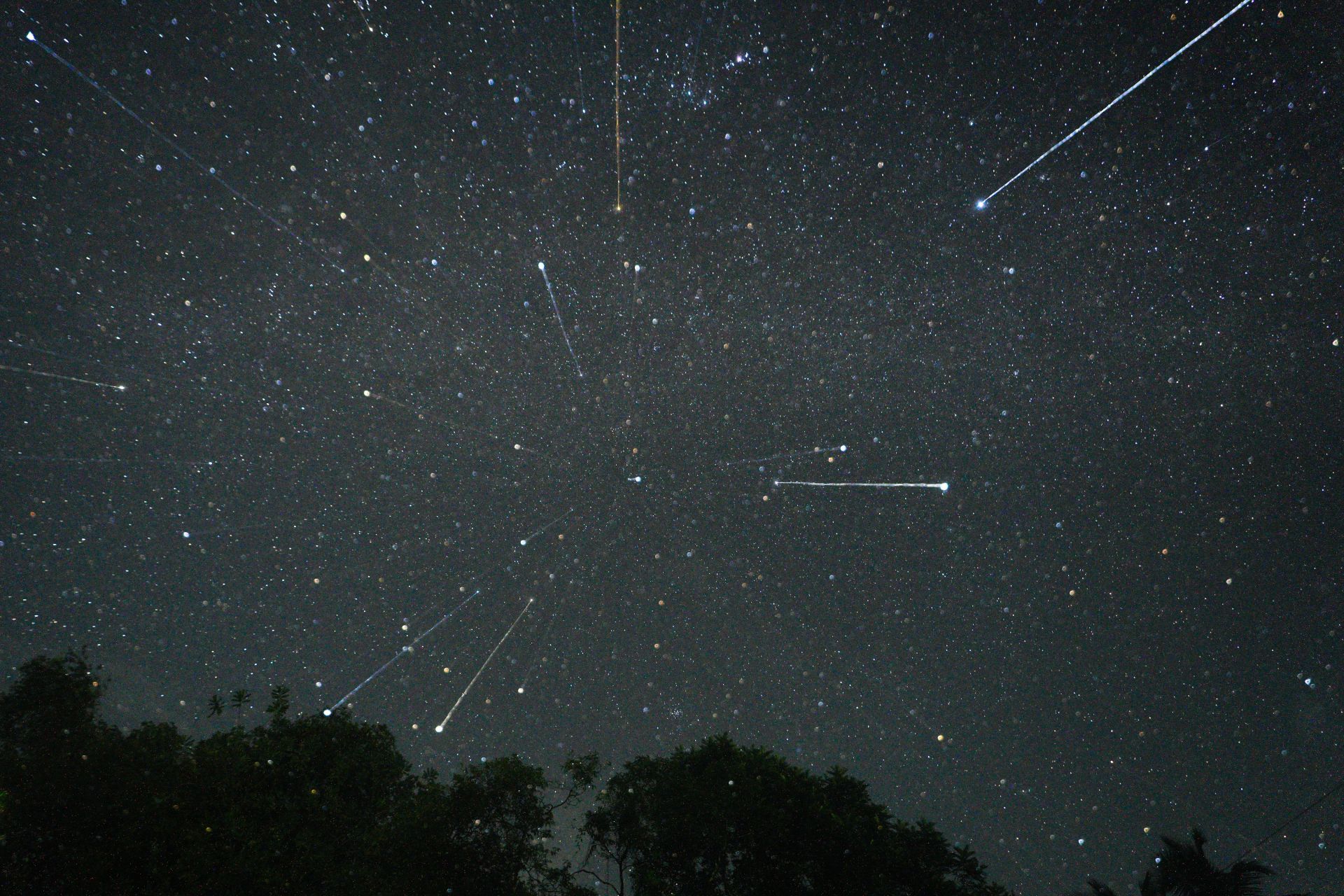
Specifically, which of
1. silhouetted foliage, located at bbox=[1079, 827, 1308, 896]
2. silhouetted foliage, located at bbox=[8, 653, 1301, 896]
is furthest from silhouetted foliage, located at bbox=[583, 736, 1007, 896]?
silhouetted foliage, located at bbox=[1079, 827, 1308, 896]

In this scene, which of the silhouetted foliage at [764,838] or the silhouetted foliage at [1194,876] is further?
the silhouetted foliage at [1194,876]

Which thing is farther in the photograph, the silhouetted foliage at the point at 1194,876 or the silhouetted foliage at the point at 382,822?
the silhouetted foliage at the point at 1194,876

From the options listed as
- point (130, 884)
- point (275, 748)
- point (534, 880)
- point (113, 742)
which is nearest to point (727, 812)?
point (534, 880)

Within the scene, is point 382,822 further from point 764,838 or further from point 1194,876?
point 1194,876

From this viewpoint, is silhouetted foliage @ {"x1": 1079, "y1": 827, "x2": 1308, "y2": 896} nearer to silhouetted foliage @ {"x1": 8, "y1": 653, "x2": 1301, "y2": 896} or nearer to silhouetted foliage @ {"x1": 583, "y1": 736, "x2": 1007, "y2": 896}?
silhouetted foliage @ {"x1": 8, "y1": 653, "x2": 1301, "y2": 896}

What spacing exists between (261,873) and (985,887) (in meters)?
10.6

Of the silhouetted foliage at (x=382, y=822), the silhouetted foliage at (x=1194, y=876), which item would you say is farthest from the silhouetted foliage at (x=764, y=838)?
the silhouetted foliage at (x=1194, y=876)

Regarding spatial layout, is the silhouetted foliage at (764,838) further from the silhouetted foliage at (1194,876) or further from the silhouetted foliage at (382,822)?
the silhouetted foliage at (1194,876)

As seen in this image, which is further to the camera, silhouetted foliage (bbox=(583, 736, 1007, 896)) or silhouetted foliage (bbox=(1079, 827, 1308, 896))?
silhouetted foliage (bbox=(1079, 827, 1308, 896))

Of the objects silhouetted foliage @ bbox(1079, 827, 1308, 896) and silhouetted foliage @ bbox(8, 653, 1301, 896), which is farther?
silhouetted foliage @ bbox(1079, 827, 1308, 896)

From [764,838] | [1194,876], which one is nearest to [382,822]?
[764,838]

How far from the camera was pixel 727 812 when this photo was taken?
9805 mm

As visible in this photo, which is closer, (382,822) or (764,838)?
(764,838)

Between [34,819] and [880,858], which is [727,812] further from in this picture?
[34,819]
